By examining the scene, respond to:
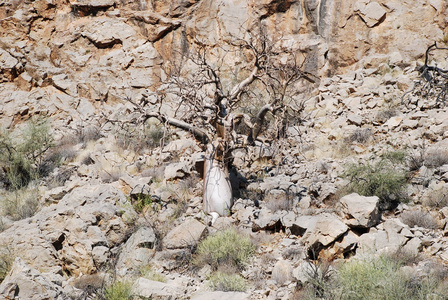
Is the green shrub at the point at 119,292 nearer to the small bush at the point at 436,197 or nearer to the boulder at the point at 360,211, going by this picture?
the boulder at the point at 360,211

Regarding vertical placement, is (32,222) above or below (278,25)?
below

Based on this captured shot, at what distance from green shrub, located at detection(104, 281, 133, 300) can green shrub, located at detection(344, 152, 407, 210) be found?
410 centimetres

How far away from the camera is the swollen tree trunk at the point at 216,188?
6895 mm

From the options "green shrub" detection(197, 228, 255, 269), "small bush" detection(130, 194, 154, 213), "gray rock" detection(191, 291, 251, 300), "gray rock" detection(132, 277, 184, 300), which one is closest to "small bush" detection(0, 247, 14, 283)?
"gray rock" detection(132, 277, 184, 300)

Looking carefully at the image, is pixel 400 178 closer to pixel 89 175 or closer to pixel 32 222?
pixel 32 222

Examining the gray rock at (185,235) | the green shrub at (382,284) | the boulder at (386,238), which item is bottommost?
the gray rock at (185,235)

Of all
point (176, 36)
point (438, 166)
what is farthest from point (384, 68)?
→ point (176, 36)

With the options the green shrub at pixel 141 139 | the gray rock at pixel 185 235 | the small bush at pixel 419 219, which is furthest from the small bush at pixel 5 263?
the green shrub at pixel 141 139

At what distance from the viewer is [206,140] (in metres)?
7.55

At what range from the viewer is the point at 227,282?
466cm

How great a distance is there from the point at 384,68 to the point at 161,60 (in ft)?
25.1

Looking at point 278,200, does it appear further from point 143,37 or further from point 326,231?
point 143,37

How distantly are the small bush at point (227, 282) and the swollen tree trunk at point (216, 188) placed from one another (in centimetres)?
190

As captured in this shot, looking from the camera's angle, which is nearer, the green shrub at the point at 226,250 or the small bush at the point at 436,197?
the green shrub at the point at 226,250
